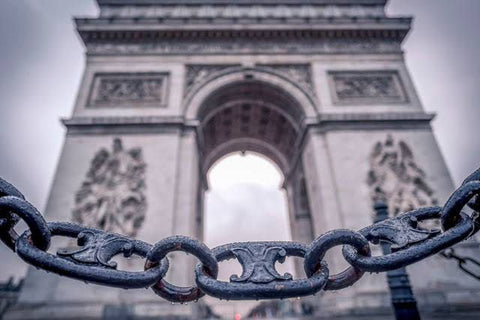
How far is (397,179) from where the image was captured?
28.0ft

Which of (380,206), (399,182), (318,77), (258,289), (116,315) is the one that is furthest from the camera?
(318,77)

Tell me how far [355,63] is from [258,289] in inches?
452

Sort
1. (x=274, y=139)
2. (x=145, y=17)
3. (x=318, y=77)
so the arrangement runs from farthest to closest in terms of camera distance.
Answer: (x=274, y=139) → (x=145, y=17) → (x=318, y=77)

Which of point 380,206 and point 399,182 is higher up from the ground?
point 399,182

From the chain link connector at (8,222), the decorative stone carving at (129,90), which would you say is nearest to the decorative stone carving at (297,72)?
the decorative stone carving at (129,90)

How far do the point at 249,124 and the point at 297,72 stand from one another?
3175mm

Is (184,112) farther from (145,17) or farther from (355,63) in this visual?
(355,63)

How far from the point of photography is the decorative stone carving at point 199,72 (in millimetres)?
10348

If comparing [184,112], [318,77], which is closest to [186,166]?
[184,112]

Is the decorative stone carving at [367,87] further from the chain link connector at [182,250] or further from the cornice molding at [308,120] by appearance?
the chain link connector at [182,250]

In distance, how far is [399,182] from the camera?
8.46m

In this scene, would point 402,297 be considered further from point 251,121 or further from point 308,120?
point 251,121

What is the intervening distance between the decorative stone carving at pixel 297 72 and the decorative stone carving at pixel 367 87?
826mm

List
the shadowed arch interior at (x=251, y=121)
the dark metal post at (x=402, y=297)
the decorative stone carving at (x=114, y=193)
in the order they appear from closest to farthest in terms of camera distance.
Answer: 1. the dark metal post at (x=402, y=297)
2. the decorative stone carving at (x=114, y=193)
3. the shadowed arch interior at (x=251, y=121)
